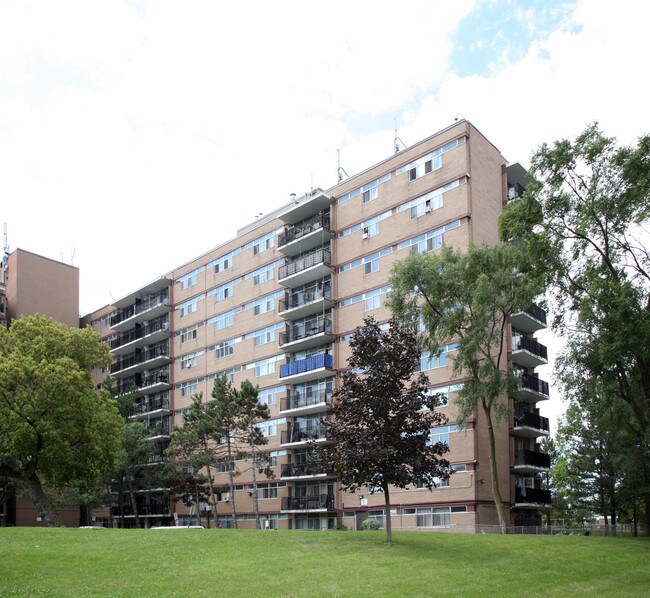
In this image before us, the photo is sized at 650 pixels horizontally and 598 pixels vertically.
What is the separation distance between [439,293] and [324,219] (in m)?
16.0

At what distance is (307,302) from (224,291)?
12.0 metres

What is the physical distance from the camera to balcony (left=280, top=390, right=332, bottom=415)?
164ft

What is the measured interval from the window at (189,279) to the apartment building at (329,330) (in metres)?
0.11

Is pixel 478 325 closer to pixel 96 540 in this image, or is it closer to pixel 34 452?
pixel 96 540

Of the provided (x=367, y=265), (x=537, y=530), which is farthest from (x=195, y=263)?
(x=537, y=530)

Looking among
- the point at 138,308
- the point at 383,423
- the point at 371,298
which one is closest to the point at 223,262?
the point at 138,308

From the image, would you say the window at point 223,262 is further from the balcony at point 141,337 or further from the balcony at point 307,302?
the balcony at point 307,302

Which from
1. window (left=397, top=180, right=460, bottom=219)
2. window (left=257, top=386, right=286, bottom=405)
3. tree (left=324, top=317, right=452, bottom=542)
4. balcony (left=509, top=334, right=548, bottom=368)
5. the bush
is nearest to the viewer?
tree (left=324, top=317, right=452, bottom=542)

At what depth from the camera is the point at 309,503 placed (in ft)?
162

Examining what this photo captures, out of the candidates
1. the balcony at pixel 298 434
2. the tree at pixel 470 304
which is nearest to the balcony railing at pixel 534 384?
the tree at pixel 470 304

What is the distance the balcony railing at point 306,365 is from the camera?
49.6 metres

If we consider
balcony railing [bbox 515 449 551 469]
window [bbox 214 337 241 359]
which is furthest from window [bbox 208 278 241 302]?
balcony railing [bbox 515 449 551 469]

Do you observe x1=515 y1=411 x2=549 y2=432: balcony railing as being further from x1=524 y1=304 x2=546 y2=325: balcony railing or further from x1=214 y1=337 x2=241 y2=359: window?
x1=214 y1=337 x2=241 y2=359: window

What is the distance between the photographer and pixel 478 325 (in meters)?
36.8
